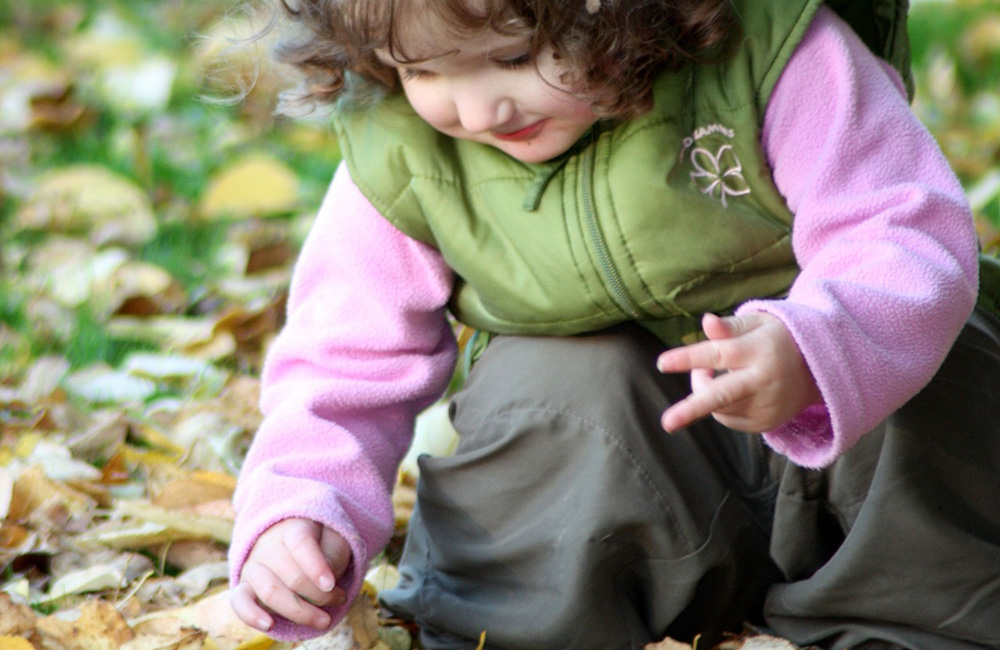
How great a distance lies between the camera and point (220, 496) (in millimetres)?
1544

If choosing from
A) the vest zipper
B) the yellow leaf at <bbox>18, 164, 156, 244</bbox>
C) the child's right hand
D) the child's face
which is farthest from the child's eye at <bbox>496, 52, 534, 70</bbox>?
the yellow leaf at <bbox>18, 164, 156, 244</bbox>

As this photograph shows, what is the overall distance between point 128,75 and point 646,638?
2464 millimetres

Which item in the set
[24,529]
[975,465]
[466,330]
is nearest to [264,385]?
[24,529]

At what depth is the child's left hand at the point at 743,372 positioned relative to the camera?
98 cm

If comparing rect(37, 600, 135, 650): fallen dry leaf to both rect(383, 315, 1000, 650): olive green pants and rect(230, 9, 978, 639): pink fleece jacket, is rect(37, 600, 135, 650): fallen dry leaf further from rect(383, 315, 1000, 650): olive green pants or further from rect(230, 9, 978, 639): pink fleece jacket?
rect(383, 315, 1000, 650): olive green pants

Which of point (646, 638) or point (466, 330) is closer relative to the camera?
point (646, 638)

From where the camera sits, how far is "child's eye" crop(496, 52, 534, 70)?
3.86ft

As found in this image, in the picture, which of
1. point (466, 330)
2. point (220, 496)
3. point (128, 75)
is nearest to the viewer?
point (220, 496)

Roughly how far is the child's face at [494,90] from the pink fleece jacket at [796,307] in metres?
0.19

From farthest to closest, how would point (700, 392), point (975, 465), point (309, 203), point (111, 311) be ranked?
point (309, 203), point (111, 311), point (975, 465), point (700, 392)

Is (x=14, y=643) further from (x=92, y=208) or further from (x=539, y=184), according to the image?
(x=92, y=208)

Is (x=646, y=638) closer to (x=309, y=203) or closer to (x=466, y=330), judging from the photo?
(x=466, y=330)

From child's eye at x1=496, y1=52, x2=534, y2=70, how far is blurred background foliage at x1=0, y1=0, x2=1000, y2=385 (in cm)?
32

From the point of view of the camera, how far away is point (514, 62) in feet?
3.88
